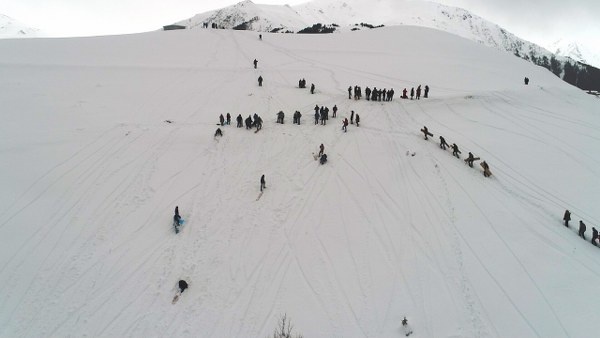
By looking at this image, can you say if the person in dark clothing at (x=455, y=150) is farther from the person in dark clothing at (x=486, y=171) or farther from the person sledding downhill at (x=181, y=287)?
the person sledding downhill at (x=181, y=287)

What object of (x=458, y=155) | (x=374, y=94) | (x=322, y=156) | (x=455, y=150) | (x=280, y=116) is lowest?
(x=322, y=156)

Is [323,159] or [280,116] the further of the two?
[280,116]

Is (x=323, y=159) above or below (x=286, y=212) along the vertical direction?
above

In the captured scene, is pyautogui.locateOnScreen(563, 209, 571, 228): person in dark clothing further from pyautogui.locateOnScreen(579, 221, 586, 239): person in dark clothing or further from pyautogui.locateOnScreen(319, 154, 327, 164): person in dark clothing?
pyautogui.locateOnScreen(319, 154, 327, 164): person in dark clothing

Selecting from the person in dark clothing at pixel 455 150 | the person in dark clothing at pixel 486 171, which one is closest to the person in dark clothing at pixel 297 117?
the person in dark clothing at pixel 455 150

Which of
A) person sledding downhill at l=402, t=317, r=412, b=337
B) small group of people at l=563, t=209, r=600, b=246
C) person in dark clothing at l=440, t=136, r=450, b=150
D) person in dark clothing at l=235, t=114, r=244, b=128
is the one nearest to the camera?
person sledding downhill at l=402, t=317, r=412, b=337

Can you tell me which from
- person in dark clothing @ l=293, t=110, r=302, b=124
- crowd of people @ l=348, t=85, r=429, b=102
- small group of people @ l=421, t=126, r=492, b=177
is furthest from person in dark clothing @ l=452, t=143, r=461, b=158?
person in dark clothing @ l=293, t=110, r=302, b=124

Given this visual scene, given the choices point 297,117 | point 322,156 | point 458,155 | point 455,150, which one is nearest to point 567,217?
point 458,155

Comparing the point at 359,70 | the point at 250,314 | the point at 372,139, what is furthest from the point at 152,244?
the point at 359,70

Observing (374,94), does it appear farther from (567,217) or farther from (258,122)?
(567,217)
